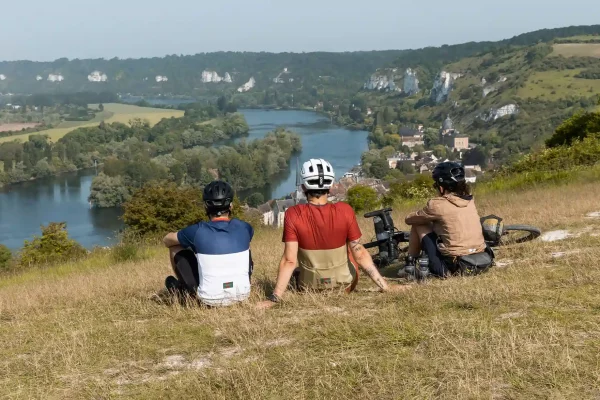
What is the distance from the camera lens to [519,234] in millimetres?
8383

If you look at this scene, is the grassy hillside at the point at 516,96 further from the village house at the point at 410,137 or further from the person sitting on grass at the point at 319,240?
the person sitting on grass at the point at 319,240

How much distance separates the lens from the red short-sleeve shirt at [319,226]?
5.37 meters

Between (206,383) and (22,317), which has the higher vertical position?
(206,383)

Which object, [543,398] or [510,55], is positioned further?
[510,55]

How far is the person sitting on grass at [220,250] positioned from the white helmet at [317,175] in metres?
0.65

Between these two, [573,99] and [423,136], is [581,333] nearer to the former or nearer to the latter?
[573,99]

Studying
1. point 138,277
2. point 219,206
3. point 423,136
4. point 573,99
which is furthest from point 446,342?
point 423,136

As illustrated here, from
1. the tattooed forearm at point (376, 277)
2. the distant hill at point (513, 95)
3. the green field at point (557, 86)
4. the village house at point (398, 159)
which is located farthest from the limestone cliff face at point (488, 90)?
the tattooed forearm at point (376, 277)

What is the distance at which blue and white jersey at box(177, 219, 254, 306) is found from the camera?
5.36 metres

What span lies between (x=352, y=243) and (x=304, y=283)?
1.78ft

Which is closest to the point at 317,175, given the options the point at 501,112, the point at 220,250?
the point at 220,250

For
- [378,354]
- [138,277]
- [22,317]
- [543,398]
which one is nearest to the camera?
[543,398]

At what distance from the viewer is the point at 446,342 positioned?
12.8ft

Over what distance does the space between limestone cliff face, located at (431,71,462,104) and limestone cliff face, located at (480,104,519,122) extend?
137 ft
